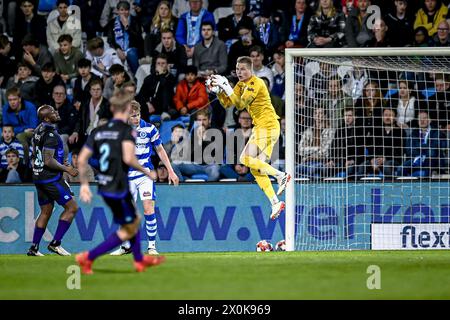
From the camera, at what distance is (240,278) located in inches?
400

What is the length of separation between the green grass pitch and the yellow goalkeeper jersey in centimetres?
253

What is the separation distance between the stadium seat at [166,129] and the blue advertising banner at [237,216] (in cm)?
152

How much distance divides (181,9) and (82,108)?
316 cm

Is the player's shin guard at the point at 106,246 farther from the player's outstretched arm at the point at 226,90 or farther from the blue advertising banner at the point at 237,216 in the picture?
the blue advertising banner at the point at 237,216

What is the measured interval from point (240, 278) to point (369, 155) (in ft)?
23.9

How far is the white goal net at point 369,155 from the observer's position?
53.4ft

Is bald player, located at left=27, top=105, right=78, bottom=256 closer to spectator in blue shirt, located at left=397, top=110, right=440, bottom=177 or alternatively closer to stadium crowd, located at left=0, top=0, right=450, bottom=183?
stadium crowd, located at left=0, top=0, right=450, bottom=183

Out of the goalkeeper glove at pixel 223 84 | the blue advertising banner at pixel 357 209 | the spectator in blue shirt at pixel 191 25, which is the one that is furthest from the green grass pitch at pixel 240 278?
the spectator in blue shirt at pixel 191 25

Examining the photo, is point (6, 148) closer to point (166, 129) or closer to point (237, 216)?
point (166, 129)

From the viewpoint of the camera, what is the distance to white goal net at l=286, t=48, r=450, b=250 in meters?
16.3

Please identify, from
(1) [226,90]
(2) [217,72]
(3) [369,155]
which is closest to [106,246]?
(1) [226,90]

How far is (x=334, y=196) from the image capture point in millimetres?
16516

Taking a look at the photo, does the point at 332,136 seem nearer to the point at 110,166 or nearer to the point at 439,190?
the point at 439,190
